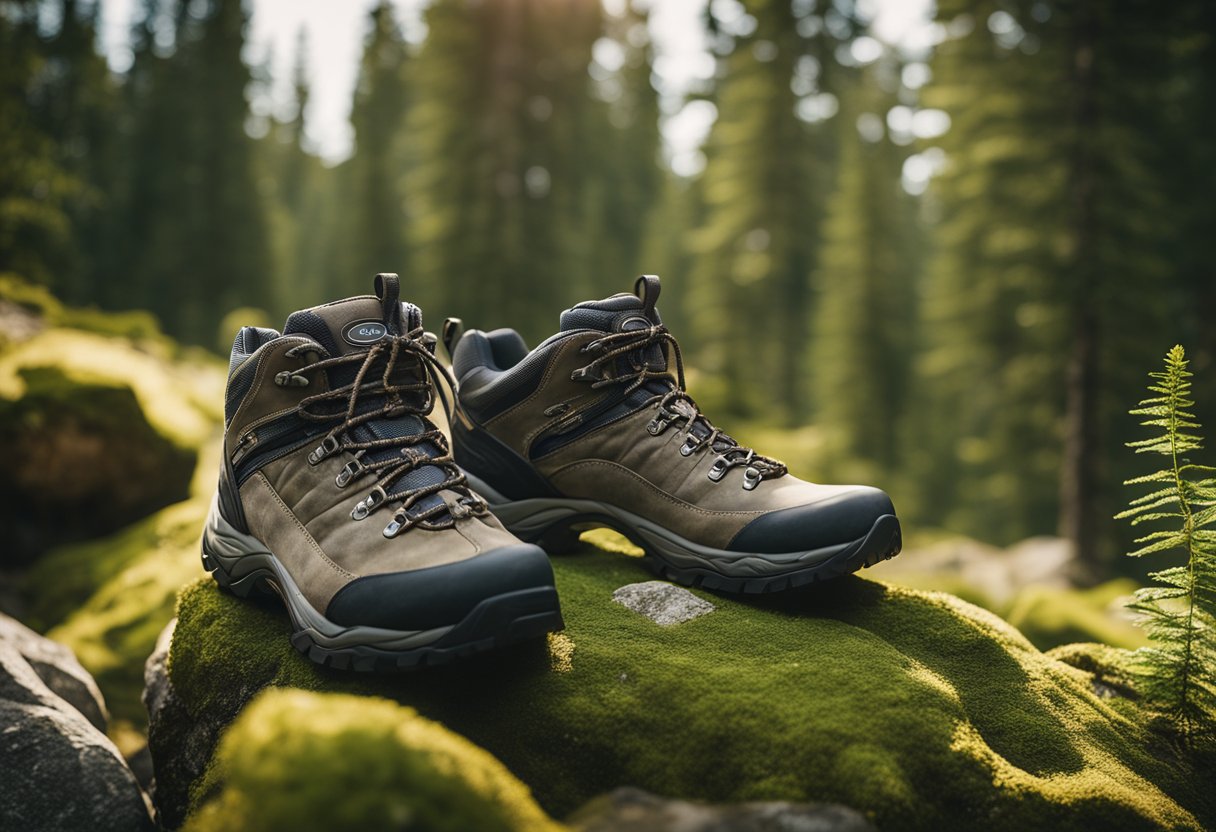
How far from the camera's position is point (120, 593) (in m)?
4.78

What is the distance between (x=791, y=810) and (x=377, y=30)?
3385 cm

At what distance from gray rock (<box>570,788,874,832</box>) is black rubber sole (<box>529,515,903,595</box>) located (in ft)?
2.45

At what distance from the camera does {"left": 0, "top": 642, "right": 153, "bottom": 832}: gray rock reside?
80.9 inches

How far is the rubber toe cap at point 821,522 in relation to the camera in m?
2.22

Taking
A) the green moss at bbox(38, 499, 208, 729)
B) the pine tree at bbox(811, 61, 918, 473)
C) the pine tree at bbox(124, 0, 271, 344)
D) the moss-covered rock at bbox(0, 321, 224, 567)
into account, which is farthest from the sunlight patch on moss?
the pine tree at bbox(124, 0, 271, 344)

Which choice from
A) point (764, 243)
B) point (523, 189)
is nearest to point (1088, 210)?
point (764, 243)

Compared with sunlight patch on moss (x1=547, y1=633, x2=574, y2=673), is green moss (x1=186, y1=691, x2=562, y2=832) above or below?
above

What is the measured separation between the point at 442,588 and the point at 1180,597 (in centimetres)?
210

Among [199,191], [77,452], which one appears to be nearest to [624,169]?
[199,191]

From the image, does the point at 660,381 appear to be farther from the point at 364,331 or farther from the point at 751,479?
the point at 364,331

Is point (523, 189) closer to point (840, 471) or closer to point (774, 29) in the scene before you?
point (774, 29)

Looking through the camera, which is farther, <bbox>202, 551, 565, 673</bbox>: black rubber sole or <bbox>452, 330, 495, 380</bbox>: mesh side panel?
<bbox>452, 330, 495, 380</bbox>: mesh side panel

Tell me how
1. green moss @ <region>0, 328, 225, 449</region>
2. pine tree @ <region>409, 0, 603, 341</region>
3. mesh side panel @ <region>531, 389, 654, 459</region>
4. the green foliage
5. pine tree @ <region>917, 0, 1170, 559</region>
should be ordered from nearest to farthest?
1. the green foliage
2. mesh side panel @ <region>531, 389, 654, 459</region>
3. green moss @ <region>0, 328, 225, 449</region>
4. pine tree @ <region>917, 0, 1170, 559</region>
5. pine tree @ <region>409, 0, 603, 341</region>

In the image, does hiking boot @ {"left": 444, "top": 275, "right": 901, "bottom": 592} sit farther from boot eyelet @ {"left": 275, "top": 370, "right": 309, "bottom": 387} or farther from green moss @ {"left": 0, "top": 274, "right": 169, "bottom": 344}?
green moss @ {"left": 0, "top": 274, "right": 169, "bottom": 344}
